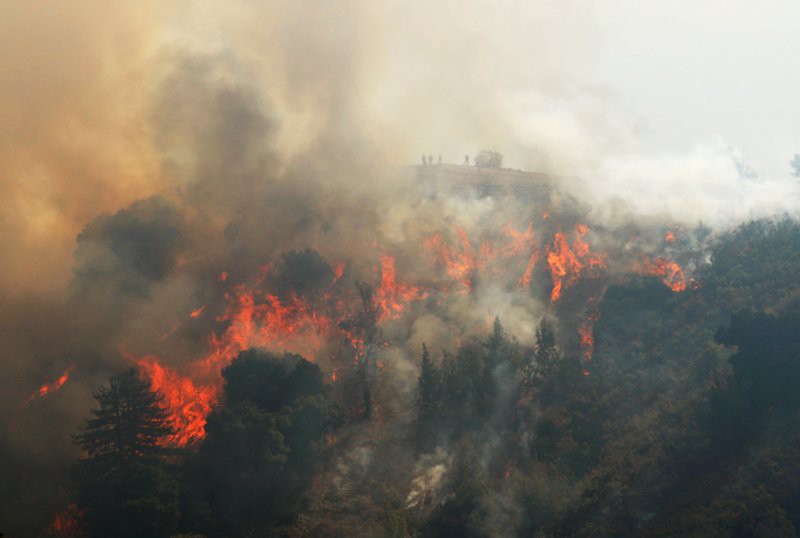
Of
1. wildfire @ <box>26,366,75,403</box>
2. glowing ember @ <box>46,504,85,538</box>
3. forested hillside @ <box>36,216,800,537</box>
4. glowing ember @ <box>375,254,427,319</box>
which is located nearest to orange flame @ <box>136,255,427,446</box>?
glowing ember @ <box>375,254,427,319</box>

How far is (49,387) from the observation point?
65375 millimetres

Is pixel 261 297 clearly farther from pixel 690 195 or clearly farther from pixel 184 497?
pixel 690 195

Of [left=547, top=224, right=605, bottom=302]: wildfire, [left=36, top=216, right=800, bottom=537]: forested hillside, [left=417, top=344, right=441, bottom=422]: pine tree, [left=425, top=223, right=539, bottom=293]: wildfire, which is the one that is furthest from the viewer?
[left=425, top=223, right=539, bottom=293]: wildfire

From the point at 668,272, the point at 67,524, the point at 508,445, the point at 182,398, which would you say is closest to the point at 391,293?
the point at 508,445

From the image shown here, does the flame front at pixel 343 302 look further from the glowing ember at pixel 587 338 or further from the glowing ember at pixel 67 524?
the glowing ember at pixel 67 524

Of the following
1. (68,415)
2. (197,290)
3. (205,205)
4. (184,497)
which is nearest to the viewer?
(184,497)

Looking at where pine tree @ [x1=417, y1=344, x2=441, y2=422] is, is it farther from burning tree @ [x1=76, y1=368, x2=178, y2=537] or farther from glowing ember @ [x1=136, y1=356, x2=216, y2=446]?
burning tree @ [x1=76, y1=368, x2=178, y2=537]

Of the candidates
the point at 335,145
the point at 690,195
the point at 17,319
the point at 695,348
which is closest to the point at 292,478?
the point at 17,319

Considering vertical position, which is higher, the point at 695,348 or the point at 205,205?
the point at 205,205

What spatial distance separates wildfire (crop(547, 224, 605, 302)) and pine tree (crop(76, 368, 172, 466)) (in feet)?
154

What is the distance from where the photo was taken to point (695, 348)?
66375 millimetres

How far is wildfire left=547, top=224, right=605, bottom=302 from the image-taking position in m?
79.6

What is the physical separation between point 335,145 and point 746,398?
5977 cm

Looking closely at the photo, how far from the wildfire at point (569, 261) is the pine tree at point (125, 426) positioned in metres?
46.9
